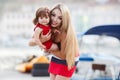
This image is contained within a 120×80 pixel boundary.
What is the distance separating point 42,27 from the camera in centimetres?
221

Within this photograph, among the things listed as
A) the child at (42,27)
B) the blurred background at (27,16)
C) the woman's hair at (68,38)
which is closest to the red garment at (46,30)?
the child at (42,27)

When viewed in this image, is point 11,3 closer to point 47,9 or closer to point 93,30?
point 93,30

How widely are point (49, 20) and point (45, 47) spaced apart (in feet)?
0.64

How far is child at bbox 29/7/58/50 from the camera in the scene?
2.20 meters

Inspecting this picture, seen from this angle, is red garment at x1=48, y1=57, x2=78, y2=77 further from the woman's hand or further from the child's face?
the child's face

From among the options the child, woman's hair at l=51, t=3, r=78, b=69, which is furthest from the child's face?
woman's hair at l=51, t=3, r=78, b=69

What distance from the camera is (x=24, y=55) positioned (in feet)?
22.2

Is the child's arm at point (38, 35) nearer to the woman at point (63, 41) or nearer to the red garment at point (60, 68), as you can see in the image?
the woman at point (63, 41)

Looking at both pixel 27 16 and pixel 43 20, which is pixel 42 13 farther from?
pixel 27 16

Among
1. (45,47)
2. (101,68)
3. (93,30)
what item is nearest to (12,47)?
(101,68)

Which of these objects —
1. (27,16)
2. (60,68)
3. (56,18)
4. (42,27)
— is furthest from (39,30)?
(27,16)

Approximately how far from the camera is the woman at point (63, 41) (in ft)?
7.35

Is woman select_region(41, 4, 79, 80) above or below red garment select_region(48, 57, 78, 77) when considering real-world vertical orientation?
above

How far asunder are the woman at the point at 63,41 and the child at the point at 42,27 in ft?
0.13
